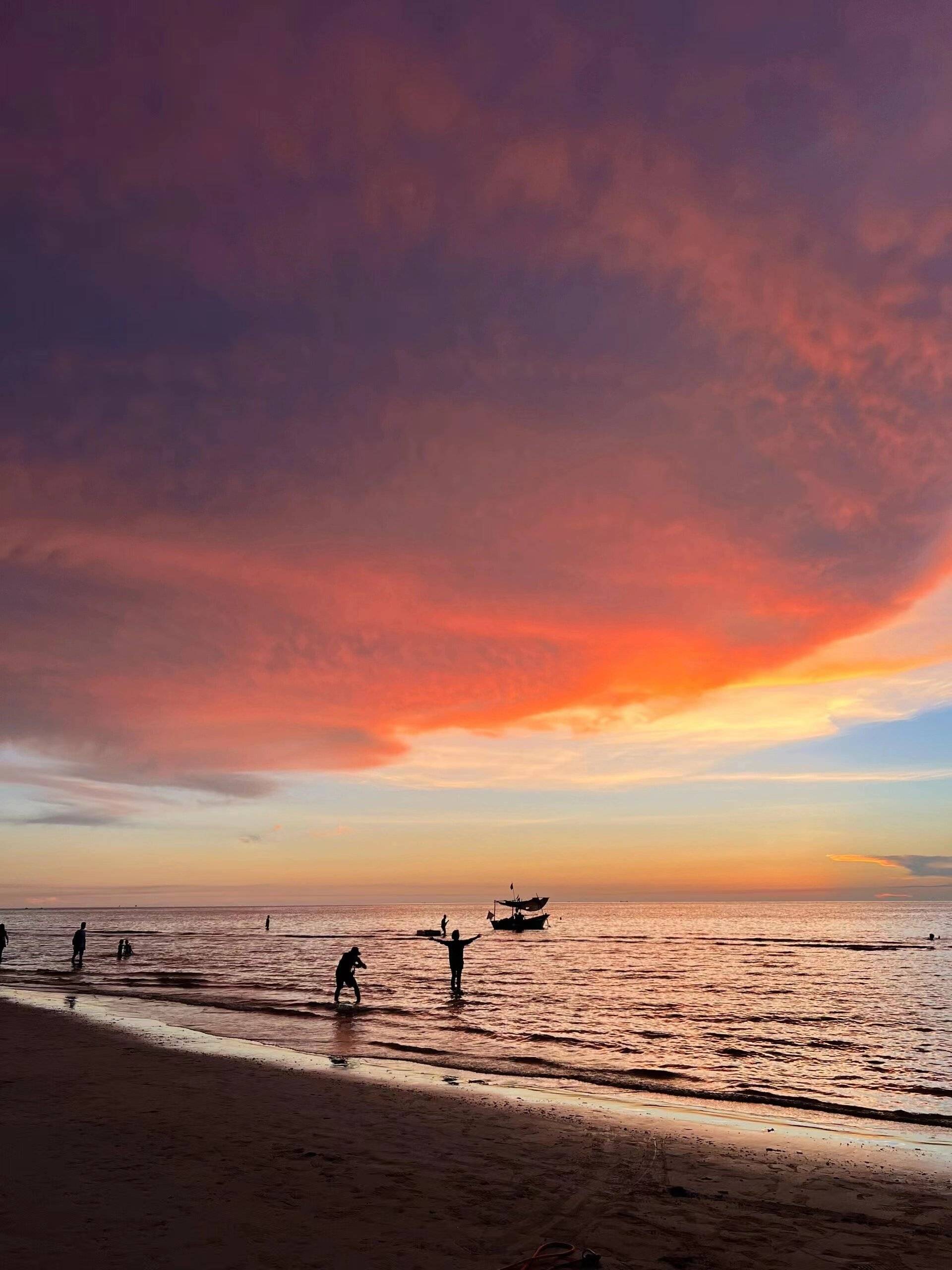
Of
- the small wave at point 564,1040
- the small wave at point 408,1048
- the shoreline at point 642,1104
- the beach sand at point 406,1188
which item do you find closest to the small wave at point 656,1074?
the shoreline at point 642,1104

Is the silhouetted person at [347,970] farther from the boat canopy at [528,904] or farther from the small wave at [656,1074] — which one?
the boat canopy at [528,904]

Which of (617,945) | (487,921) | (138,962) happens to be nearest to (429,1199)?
(138,962)

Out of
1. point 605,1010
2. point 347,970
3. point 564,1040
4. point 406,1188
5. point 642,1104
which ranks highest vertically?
point 406,1188

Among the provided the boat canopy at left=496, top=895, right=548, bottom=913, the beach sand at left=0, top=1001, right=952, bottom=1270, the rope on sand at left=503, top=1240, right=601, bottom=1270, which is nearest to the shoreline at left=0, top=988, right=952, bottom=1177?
the beach sand at left=0, top=1001, right=952, bottom=1270

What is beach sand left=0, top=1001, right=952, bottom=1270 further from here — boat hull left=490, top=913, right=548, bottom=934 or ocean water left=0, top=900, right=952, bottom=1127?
boat hull left=490, top=913, right=548, bottom=934

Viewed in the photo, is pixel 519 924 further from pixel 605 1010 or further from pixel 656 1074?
pixel 656 1074

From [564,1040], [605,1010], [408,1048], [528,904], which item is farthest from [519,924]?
[408,1048]

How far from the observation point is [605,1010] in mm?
32250

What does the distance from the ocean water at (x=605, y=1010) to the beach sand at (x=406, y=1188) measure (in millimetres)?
5897

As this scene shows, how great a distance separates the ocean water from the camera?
19.3 m

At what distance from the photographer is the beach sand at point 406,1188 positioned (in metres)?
7.43

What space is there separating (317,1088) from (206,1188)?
6.54m

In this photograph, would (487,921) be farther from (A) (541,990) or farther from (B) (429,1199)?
(B) (429,1199)

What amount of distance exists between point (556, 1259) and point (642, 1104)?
9.38 m
